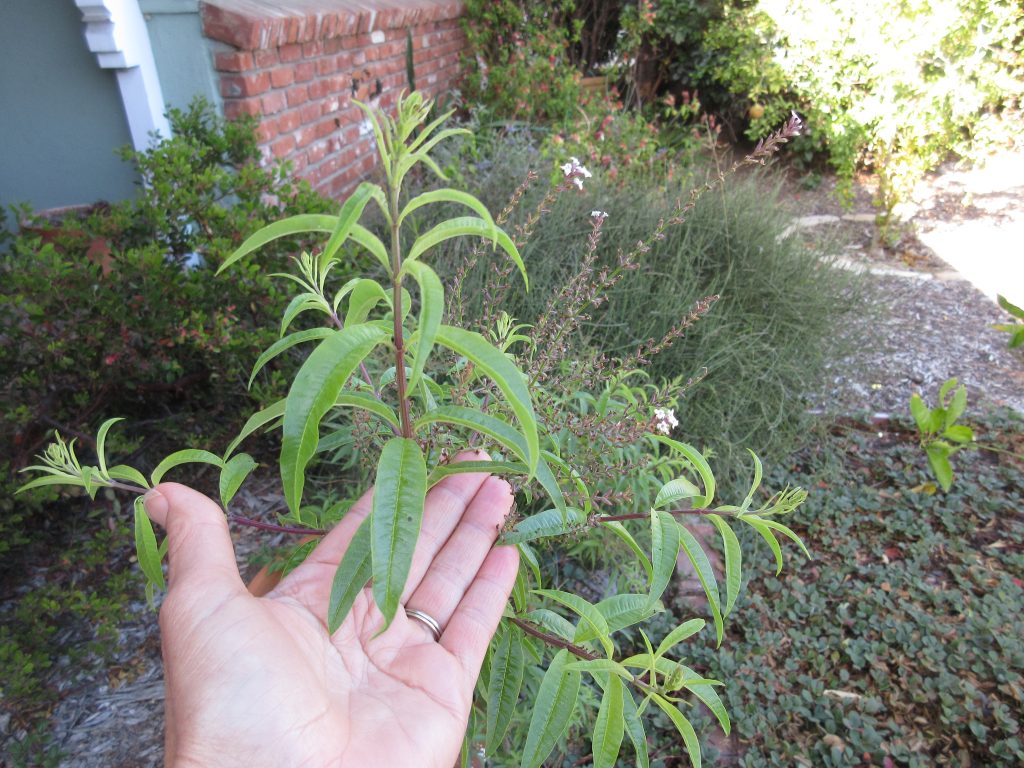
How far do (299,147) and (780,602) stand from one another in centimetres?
376

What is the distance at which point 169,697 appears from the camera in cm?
122

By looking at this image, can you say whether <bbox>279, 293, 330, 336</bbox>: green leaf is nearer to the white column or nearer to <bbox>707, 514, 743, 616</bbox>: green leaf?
<bbox>707, 514, 743, 616</bbox>: green leaf

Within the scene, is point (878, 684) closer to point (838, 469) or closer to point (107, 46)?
point (838, 469)

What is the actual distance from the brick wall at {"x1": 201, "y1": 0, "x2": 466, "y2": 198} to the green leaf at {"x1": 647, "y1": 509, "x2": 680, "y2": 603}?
328 cm

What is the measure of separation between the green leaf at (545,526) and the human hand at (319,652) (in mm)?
113

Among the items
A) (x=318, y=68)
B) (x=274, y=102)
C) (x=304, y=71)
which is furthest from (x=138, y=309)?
(x=318, y=68)

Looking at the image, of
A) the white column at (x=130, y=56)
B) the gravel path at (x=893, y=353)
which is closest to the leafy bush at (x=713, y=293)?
the gravel path at (x=893, y=353)

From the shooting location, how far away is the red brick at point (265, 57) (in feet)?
12.1

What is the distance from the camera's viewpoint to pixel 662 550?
1.17 metres

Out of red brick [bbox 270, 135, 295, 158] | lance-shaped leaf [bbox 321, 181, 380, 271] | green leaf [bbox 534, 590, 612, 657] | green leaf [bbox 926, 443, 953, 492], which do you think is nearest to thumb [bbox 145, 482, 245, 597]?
green leaf [bbox 534, 590, 612, 657]

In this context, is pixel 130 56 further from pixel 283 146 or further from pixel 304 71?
pixel 304 71

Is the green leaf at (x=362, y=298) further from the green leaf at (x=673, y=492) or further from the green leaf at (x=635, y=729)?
the green leaf at (x=635, y=729)

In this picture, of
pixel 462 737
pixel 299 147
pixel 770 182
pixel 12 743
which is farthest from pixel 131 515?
Result: pixel 770 182

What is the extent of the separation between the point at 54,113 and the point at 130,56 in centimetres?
57
